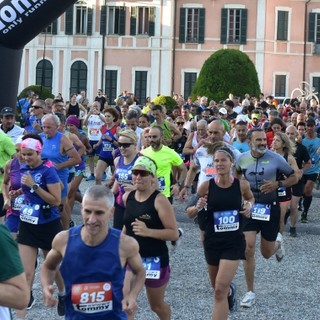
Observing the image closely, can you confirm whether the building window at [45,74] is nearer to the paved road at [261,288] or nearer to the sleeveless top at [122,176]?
the paved road at [261,288]

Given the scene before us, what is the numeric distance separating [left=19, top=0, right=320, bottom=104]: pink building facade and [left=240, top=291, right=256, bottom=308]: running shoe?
4356cm

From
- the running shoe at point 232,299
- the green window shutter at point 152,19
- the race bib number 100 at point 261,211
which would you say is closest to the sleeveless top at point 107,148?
the race bib number 100 at point 261,211

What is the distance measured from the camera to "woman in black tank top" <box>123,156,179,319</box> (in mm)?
7730

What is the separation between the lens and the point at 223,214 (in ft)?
28.4

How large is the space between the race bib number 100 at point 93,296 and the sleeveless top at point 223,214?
8.86 ft

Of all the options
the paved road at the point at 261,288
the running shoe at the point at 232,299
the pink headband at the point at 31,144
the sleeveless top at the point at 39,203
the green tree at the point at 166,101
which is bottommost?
the paved road at the point at 261,288

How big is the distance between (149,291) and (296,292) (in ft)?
9.58

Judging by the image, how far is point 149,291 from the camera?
795 cm

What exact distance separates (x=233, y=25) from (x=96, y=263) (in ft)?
158

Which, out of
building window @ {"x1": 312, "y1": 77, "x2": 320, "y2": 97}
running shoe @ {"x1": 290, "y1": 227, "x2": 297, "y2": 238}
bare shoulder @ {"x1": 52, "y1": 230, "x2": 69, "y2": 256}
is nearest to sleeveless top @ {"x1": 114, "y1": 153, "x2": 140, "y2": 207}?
bare shoulder @ {"x1": 52, "y1": 230, "x2": 69, "y2": 256}

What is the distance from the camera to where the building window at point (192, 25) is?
176 feet

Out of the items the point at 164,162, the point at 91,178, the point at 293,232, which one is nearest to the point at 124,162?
the point at 164,162

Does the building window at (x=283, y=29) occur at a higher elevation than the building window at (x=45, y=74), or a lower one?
higher

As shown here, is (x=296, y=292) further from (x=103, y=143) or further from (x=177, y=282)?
(x=103, y=143)
